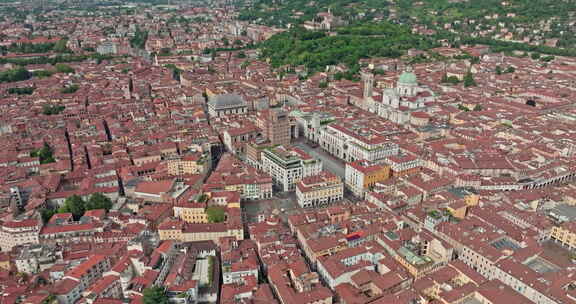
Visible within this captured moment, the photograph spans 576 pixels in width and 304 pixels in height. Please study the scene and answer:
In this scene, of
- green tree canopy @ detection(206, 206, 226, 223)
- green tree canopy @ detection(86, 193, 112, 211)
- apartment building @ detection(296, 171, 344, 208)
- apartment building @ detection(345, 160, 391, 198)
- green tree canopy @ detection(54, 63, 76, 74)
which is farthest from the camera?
green tree canopy @ detection(54, 63, 76, 74)

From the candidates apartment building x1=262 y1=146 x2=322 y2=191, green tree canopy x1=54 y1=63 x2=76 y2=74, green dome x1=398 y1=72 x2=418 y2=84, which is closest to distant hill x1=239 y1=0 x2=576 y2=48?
green dome x1=398 y1=72 x2=418 y2=84

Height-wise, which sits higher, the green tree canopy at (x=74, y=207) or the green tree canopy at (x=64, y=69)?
the green tree canopy at (x=64, y=69)

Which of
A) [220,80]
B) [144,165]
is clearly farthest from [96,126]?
[220,80]

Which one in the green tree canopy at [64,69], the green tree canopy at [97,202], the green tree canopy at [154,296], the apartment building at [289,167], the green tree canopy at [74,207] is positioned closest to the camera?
the green tree canopy at [154,296]

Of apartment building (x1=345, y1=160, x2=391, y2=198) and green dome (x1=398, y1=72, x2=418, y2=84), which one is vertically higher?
green dome (x1=398, y1=72, x2=418, y2=84)

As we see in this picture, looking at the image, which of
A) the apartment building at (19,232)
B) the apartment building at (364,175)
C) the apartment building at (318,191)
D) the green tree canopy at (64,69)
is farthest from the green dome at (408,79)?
the green tree canopy at (64,69)

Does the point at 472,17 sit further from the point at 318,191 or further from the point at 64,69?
the point at 64,69

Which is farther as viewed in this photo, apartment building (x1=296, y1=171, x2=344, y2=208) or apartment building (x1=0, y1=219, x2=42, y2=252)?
apartment building (x1=296, y1=171, x2=344, y2=208)

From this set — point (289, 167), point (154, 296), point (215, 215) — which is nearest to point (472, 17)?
point (289, 167)

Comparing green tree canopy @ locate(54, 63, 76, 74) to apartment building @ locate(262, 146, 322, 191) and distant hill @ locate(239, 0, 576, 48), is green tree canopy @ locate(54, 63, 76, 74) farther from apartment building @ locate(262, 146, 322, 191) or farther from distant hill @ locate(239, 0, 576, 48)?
distant hill @ locate(239, 0, 576, 48)

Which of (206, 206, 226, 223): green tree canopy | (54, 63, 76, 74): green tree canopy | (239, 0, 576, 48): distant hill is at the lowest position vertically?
(206, 206, 226, 223): green tree canopy

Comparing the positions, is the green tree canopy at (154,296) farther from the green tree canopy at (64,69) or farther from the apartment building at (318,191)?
the green tree canopy at (64,69)

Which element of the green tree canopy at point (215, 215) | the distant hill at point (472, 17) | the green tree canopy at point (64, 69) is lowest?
the green tree canopy at point (215, 215)
